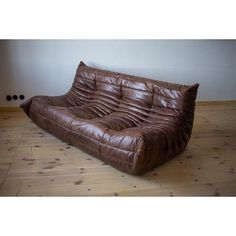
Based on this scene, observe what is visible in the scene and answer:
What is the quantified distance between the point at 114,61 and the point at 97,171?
1879mm

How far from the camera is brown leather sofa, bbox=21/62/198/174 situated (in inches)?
79.7

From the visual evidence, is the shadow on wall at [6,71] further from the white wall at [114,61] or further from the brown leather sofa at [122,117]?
the brown leather sofa at [122,117]

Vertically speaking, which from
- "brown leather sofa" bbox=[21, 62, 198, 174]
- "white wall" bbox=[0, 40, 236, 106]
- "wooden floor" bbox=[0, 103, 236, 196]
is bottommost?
"wooden floor" bbox=[0, 103, 236, 196]

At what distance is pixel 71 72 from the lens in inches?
141

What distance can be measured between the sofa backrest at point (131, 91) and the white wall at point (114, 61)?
1.21ft

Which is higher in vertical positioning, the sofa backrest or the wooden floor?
the sofa backrest

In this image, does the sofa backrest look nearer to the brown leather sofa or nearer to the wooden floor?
the brown leather sofa

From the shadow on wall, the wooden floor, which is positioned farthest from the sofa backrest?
the shadow on wall

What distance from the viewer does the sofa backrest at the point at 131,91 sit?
230 centimetres

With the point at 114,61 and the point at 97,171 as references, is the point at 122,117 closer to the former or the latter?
the point at 97,171

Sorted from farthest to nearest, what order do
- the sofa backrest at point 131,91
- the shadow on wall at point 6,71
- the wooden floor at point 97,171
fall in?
the shadow on wall at point 6,71, the sofa backrest at point 131,91, the wooden floor at point 97,171

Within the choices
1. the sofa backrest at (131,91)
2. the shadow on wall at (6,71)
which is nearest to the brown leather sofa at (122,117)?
the sofa backrest at (131,91)

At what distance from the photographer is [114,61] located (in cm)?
359
